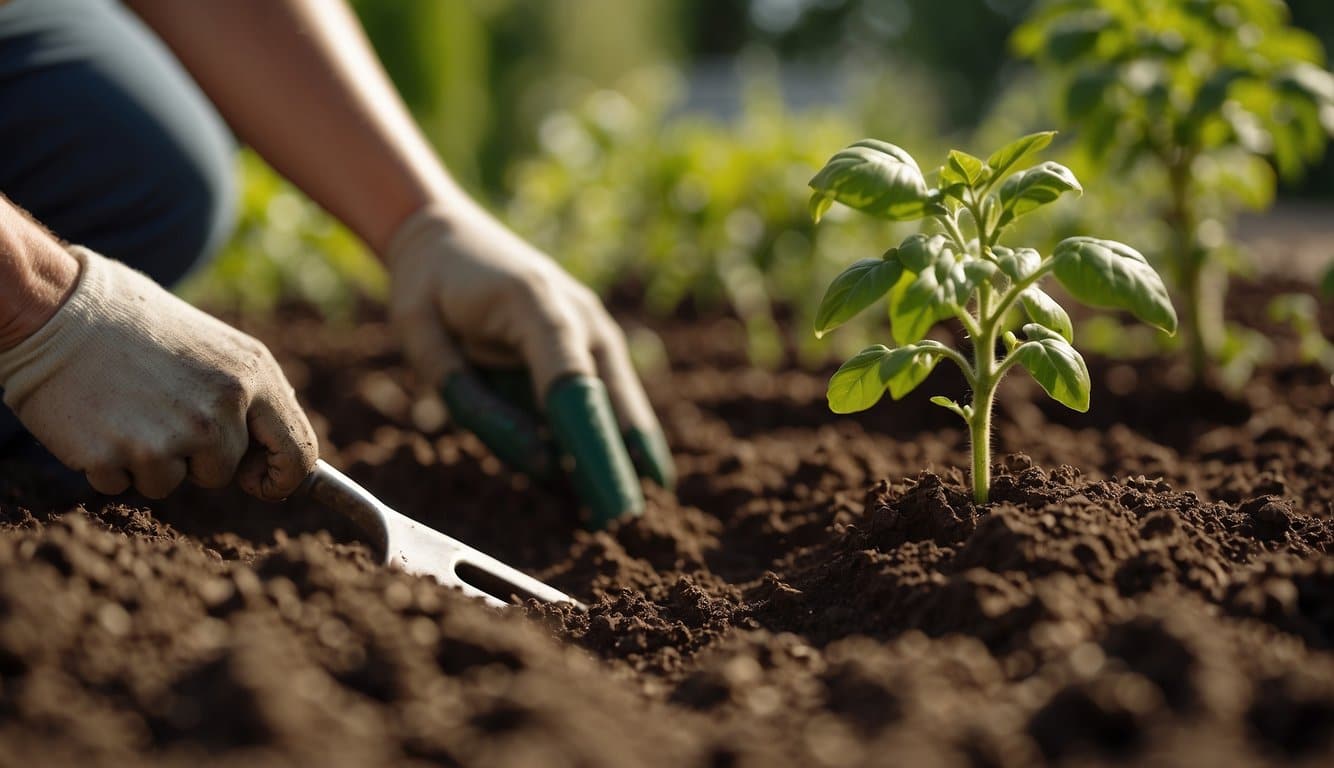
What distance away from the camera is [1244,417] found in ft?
9.47

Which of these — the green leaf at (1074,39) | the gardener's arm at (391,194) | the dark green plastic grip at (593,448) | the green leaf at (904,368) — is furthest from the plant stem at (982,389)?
the green leaf at (1074,39)

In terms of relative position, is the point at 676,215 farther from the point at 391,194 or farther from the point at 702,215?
the point at 391,194

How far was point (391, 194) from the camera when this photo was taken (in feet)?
8.62

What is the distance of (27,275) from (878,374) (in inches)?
49.9

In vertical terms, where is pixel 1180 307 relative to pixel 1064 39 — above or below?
below

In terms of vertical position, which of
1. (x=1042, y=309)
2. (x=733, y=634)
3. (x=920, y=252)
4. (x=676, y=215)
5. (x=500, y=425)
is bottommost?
(x=676, y=215)

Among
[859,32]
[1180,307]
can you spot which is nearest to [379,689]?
[1180,307]

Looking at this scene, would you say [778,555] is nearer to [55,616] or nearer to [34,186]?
[55,616]

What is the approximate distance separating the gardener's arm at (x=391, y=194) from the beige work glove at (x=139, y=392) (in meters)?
0.71

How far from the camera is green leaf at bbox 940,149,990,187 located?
166 cm

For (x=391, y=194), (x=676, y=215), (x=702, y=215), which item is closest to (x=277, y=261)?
(x=676, y=215)

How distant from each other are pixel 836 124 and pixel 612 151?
3.23ft

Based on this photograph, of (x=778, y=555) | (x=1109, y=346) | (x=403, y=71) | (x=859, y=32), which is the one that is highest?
(x=778, y=555)

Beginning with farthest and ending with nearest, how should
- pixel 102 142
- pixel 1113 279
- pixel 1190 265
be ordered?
pixel 1190 265 → pixel 102 142 → pixel 1113 279
